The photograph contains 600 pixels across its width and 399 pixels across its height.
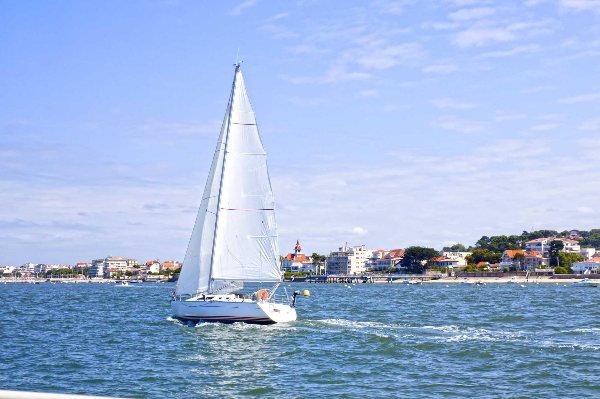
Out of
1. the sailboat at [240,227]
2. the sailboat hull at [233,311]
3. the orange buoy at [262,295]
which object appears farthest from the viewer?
the sailboat at [240,227]

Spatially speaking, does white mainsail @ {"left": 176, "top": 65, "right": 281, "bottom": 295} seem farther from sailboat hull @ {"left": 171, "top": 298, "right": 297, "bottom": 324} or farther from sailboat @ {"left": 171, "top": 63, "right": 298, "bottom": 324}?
sailboat hull @ {"left": 171, "top": 298, "right": 297, "bottom": 324}

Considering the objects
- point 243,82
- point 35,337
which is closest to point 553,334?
point 243,82

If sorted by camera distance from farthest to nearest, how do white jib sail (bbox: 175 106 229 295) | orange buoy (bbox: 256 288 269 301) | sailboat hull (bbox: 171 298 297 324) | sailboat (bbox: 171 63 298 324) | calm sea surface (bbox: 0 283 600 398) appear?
white jib sail (bbox: 175 106 229 295) → sailboat (bbox: 171 63 298 324) → orange buoy (bbox: 256 288 269 301) → sailboat hull (bbox: 171 298 297 324) → calm sea surface (bbox: 0 283 600 398)

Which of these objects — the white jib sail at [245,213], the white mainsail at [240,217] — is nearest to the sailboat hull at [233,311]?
the white mainsail at [240,217]

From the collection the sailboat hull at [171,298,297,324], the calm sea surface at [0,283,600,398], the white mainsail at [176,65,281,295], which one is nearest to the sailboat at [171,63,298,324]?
the white mainsail at [176,65,281,295]

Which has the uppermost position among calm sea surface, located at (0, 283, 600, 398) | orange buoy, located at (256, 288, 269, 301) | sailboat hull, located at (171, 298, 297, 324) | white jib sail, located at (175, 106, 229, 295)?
white jib sail, located at (175, 106, 229, 295)

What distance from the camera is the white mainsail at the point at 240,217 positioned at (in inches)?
1806

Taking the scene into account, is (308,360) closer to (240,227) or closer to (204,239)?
(240,227)

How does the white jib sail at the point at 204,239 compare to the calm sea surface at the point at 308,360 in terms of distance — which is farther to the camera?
the white jib sail at the point at 204,239

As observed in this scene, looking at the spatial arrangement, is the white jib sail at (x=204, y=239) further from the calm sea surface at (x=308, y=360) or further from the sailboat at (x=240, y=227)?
the calm sea surface at (x=308, y=360)

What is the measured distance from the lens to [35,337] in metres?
41.4

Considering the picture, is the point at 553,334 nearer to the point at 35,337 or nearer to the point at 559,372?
the point at 559,372

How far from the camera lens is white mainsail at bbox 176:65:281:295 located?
4588 cm

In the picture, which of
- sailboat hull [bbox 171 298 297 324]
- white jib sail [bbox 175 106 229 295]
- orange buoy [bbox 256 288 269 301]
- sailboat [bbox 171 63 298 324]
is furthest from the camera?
white jib sail [bbox 175 106 229 295]
